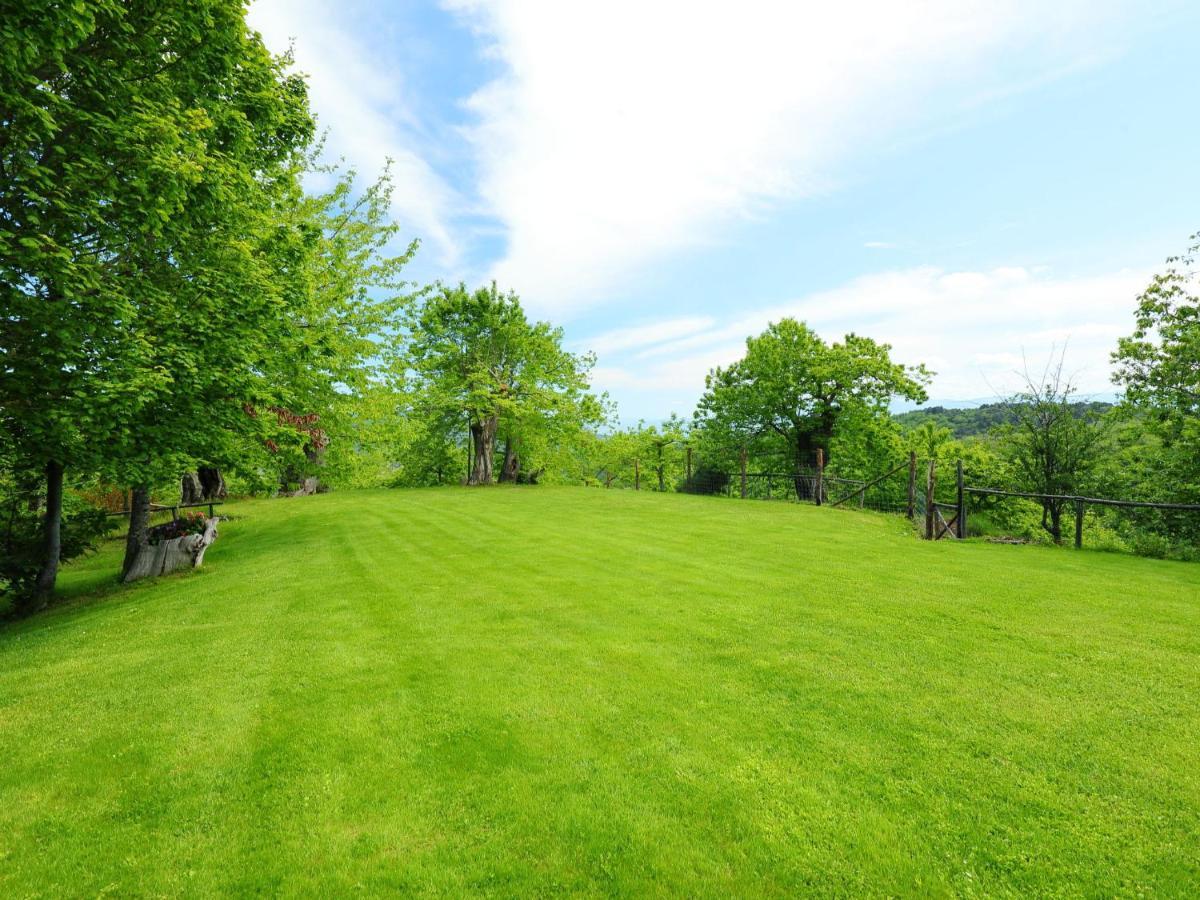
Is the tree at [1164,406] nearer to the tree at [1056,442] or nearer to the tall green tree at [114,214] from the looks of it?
the tree at [1056,442]

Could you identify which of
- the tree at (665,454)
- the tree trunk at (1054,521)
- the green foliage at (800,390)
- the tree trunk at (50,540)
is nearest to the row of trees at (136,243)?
the tree trunk at (50,540)

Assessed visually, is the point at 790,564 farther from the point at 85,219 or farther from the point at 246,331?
the point at 85,219

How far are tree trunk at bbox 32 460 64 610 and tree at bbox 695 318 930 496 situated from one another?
34.5 meters

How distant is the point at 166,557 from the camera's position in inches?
504

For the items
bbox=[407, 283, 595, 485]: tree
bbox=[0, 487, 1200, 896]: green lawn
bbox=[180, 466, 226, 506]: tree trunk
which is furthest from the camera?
bbox=[407, 283, 595, 485]: tree

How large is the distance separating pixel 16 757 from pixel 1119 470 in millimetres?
31314

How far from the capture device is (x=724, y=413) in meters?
39.2

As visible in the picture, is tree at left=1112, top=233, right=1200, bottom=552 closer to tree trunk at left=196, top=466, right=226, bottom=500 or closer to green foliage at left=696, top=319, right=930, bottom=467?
green foliage at left=696, top=319, right=930, bottom=467

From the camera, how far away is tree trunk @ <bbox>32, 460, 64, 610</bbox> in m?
11.4

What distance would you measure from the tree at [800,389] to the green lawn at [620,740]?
85.3 feet

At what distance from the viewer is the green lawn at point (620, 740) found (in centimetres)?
329

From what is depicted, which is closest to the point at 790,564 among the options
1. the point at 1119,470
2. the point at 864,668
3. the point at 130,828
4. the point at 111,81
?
the point at 864,668

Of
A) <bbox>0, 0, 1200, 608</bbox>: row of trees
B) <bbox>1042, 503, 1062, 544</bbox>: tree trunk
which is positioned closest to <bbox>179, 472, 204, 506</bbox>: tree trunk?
<bbox>0, 0, 1200, 608</bbox>: row of trees

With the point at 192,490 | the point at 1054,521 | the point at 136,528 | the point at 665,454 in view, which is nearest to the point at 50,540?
the point at 136,528
